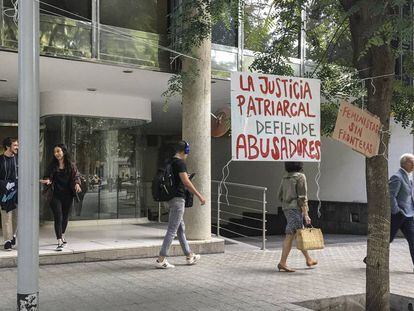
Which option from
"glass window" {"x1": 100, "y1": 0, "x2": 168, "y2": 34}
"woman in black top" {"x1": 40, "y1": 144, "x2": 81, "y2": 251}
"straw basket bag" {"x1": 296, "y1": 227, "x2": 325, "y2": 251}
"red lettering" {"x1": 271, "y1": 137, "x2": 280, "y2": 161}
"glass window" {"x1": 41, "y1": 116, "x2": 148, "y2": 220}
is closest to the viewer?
"red lettering" {"x1": 271, "y1": 137, "x2": 280, "y2": 161}

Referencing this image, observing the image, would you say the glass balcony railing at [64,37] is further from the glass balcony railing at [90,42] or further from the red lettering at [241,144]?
the red lettering at [241,144]

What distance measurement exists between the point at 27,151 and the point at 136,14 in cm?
685

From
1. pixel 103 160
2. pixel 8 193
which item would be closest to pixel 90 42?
pixel 8 193

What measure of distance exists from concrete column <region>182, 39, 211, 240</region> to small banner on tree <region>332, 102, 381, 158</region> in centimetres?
427

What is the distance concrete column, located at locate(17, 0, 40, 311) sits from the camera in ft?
14.0

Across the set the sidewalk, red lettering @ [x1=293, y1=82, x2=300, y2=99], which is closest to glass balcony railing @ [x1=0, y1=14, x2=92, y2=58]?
the sidewalk

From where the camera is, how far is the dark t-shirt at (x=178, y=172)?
7.52m

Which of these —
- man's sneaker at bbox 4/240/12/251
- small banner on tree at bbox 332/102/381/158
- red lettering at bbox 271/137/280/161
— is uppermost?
small banner on tree at bbox 332/102/381/158

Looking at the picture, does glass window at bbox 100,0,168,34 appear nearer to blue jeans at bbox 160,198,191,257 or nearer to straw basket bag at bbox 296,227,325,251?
blue jeans at bbox 160,198,191,257

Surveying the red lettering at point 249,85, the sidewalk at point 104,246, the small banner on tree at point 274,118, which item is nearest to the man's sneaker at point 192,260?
the sidewalk at point 104,246

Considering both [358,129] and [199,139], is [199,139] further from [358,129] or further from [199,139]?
[358,129]

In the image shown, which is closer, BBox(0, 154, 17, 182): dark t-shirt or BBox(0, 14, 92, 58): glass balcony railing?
BBox(0, 154, 17, 182): dark t-shirt

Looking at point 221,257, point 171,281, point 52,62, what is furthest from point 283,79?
point 52,62

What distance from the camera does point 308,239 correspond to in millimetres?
7465
